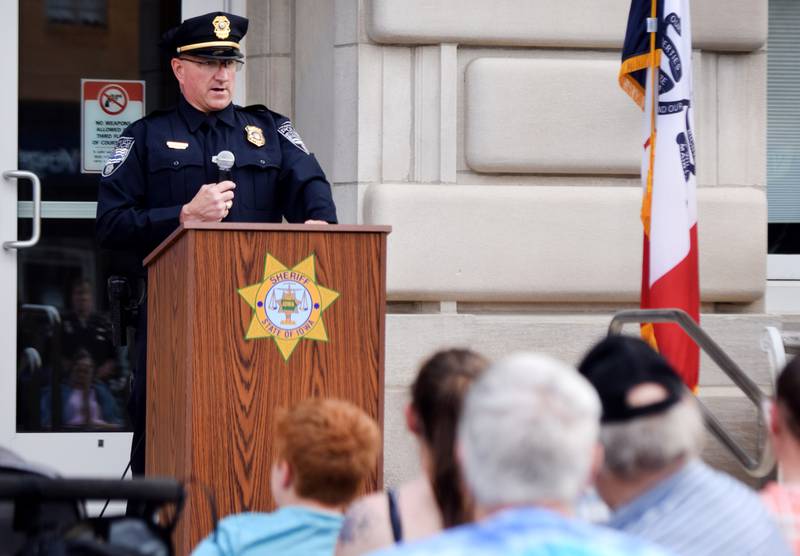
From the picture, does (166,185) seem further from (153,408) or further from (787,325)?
(787,325)

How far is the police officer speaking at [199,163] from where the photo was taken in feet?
16.0

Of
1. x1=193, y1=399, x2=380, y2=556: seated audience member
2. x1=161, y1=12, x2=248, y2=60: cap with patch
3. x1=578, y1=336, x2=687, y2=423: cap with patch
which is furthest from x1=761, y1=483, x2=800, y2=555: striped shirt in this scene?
x1=161, y1=12, x2=248, y2=60: cap with patch

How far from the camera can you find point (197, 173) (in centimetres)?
493

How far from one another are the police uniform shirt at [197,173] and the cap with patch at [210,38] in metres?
0.18

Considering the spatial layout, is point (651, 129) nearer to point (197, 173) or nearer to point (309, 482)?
point (197, 173)

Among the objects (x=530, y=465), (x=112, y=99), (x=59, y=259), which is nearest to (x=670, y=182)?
(x=112, y=99)

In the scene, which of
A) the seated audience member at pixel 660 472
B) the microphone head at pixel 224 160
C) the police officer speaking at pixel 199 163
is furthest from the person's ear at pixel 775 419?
the police officer speaking at pixel 199 163

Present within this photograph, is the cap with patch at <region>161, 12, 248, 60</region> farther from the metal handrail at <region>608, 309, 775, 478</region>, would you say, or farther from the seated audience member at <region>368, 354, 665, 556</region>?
the seated audience member at <region>368, 354, 665, 556</region>

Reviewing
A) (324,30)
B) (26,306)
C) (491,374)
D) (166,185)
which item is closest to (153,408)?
(166,185)

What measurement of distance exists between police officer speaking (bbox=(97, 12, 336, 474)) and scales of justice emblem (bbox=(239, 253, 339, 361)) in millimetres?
782

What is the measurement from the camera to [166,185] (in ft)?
16.1

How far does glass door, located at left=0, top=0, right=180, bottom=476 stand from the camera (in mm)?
6223

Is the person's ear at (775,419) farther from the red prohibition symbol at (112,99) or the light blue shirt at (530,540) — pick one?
the red prohibition symbol at (112,99)

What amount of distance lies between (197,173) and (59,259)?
1.58 m
